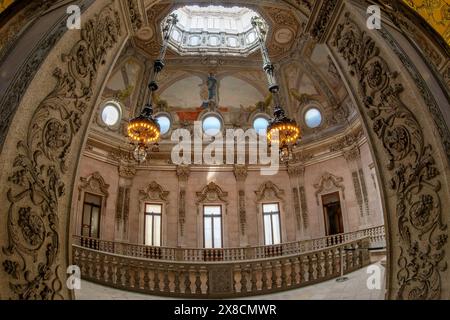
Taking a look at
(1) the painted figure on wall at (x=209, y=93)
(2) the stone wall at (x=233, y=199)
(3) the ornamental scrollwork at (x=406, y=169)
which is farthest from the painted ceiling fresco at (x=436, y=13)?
(1) the painted figure on wall at (x=209, y=93)

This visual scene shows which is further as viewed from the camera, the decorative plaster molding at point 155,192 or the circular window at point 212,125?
the circular window at point 212,125

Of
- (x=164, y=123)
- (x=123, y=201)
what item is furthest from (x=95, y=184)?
(x=164, y=123)

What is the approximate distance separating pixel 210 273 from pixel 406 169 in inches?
289

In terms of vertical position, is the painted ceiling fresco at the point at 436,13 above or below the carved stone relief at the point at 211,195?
below

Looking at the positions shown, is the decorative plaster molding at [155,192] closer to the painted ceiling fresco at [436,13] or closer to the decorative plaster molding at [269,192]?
the decorative plaster molding at [269,192]

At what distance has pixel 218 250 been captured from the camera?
14.6 meters

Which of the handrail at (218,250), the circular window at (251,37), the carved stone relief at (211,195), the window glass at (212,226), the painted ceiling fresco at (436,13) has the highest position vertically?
the circular window at (251,37)

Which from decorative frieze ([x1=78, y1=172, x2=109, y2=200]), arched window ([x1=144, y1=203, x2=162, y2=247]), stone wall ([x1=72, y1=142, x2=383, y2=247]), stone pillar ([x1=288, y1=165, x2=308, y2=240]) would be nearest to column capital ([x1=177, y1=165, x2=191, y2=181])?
stone wall ([x1=72, y1=142, x2=383, y2=247])

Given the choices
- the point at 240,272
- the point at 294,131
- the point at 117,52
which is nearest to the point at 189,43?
the point at 294,131

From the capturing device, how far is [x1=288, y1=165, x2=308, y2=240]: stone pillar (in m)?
16.8

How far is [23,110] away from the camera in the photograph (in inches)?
162

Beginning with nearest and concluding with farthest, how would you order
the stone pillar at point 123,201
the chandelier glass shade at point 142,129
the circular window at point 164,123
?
the chandelier glass shade at point 142,129
the stone pillar at point 123,201
the circular window at point 164,123

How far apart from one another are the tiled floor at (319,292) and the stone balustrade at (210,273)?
0.34m

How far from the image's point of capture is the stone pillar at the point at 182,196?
659 inches
